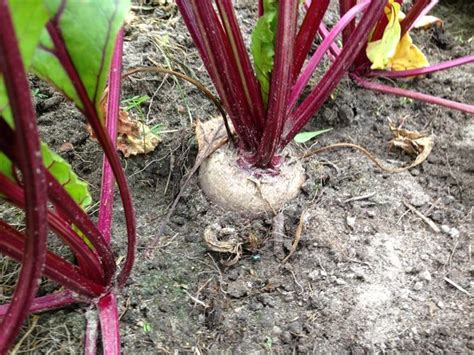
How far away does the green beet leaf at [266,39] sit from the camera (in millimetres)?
1091

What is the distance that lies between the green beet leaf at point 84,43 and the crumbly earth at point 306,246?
1.53ft

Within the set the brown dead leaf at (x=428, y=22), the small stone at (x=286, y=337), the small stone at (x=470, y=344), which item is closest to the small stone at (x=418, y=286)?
the small stone at (x=470, y=344)

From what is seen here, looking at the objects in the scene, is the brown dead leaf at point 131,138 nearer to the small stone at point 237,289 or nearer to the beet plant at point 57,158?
the beet plant at point 57,158

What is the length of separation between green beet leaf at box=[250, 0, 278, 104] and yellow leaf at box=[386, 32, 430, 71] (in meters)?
0.51

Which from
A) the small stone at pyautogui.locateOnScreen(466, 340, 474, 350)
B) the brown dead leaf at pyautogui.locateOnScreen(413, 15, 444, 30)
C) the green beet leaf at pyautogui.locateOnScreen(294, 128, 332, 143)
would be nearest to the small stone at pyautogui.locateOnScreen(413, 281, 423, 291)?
the small stone at pyautogui.locateOnScreen(466, 340, 474, 350)

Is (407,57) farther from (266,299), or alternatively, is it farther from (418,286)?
(266,299)

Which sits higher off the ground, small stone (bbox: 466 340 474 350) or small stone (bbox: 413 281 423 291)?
small stone (bbox: 413 281 423 291)

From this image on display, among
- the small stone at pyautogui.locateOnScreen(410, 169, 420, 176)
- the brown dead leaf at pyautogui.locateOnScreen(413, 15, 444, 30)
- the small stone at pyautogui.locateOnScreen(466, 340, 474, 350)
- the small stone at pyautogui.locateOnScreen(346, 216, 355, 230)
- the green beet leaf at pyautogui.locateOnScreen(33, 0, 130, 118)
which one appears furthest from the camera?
the brown dead leaf at pyautogui.locateOnScreen(413, 15, 444, 30)

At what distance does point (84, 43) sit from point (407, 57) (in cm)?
101

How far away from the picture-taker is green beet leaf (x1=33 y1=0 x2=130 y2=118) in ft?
2.34

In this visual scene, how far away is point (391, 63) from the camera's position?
1.55 metres

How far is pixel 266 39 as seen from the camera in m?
1.11

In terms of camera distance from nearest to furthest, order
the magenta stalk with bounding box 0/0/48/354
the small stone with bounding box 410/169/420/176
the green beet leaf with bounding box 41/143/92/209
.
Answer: the magenta stalk with bounding box 0/0/48/354
the green beet leaf with bounding box 41/143/92/209
the small stone with bounding box 410/169/420/176

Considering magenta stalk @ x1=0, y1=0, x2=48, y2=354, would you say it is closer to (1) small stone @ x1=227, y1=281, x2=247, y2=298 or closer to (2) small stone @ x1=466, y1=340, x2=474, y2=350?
(1) small stone @ x1=227, y1=281, x2=247, y2=298
